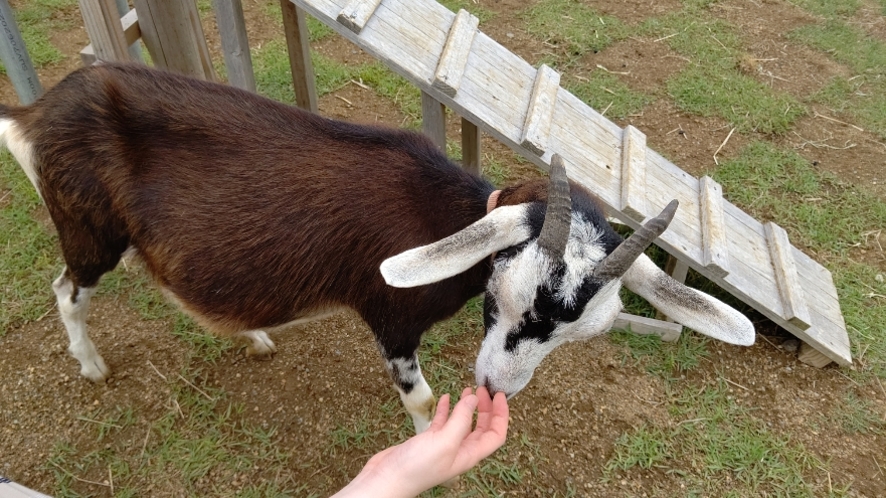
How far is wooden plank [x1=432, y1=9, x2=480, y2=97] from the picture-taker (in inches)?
108

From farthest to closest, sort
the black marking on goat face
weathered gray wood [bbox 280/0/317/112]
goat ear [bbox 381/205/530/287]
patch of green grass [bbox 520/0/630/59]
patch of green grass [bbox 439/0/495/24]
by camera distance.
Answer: patch of green grass [bbox 439/0/495/24], patch of green grass [bbox 520/0/630/59], weathered gray wood [bbox 280/0/317/112], the black marking on goat face, goat ear [bbox 381/205/530/287]

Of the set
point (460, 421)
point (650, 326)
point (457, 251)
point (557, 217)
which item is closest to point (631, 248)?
point (557, 217)

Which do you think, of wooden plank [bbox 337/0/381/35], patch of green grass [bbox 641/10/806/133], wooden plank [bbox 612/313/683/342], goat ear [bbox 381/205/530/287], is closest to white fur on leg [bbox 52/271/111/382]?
wooden plank [bbox 337/0/381/35]

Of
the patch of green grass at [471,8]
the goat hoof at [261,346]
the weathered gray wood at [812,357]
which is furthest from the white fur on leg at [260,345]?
the patch of green grass at [471,8]

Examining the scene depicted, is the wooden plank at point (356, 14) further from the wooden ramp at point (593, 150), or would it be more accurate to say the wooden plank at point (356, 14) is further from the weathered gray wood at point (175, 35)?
the weathered gray wood at point (175, 35)

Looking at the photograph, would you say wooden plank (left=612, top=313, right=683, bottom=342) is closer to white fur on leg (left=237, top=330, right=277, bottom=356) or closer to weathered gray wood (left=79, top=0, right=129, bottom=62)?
white fur on leg (left=237, top=330, right=277, bottom=356)

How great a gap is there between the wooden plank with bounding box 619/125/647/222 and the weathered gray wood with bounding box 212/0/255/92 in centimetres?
216

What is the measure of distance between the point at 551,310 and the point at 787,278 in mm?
2083

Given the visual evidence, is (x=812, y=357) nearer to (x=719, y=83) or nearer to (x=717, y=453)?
(x=717, y=453)

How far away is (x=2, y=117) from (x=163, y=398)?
4.61 feet

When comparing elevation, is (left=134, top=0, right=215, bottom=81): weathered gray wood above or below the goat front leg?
above

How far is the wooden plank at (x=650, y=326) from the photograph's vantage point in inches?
127

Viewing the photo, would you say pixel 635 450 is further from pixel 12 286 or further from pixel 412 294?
pixel 12 286

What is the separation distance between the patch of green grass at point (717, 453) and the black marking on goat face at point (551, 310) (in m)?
1.28
